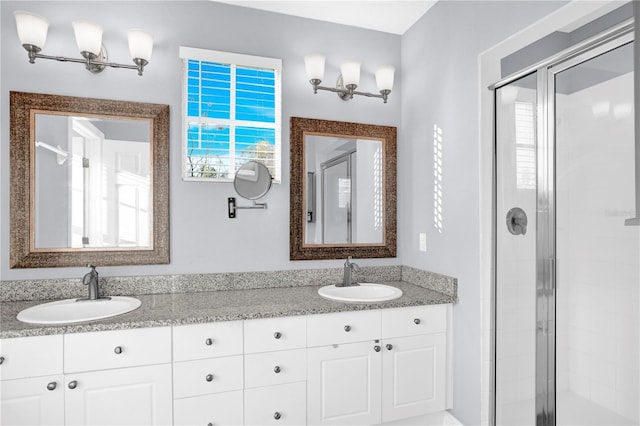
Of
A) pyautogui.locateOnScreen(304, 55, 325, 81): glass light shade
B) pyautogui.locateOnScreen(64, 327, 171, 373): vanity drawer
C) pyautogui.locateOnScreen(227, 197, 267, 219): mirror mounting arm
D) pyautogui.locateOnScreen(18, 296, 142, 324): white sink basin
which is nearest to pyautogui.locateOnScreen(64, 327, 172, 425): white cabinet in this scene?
pyautogui.locateOnScreen(64, 327, 171, 373): vanity drawer

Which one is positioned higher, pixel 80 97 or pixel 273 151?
pixel 80 97

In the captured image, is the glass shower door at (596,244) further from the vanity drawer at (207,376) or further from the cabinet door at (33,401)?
the cabinet door at (33,401)

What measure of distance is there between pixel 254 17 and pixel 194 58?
472mm

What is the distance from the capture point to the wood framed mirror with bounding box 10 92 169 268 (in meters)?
1.97

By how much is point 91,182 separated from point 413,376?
2.02 m

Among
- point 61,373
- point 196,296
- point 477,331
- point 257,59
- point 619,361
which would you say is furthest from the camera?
point 257,59

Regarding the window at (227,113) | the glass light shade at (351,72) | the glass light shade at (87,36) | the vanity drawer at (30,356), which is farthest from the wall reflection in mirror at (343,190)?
the vanity drawer at (30,356)

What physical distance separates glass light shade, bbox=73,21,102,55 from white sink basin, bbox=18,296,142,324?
1.27m

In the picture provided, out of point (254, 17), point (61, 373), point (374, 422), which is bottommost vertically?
point (374, 422)

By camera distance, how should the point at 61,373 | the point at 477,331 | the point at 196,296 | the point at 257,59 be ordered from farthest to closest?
the point at 257,59 < the point at 196,296 < the point at 477,331 < the point at 61,373

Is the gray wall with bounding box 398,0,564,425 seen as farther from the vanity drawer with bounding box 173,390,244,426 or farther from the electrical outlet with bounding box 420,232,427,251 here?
the vanity drawer with bounding box 173,390,244,426

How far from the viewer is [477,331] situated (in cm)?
197

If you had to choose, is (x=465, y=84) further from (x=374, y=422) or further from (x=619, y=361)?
(x=374, y=422)

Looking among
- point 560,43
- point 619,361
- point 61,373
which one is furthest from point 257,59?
point 619,361
